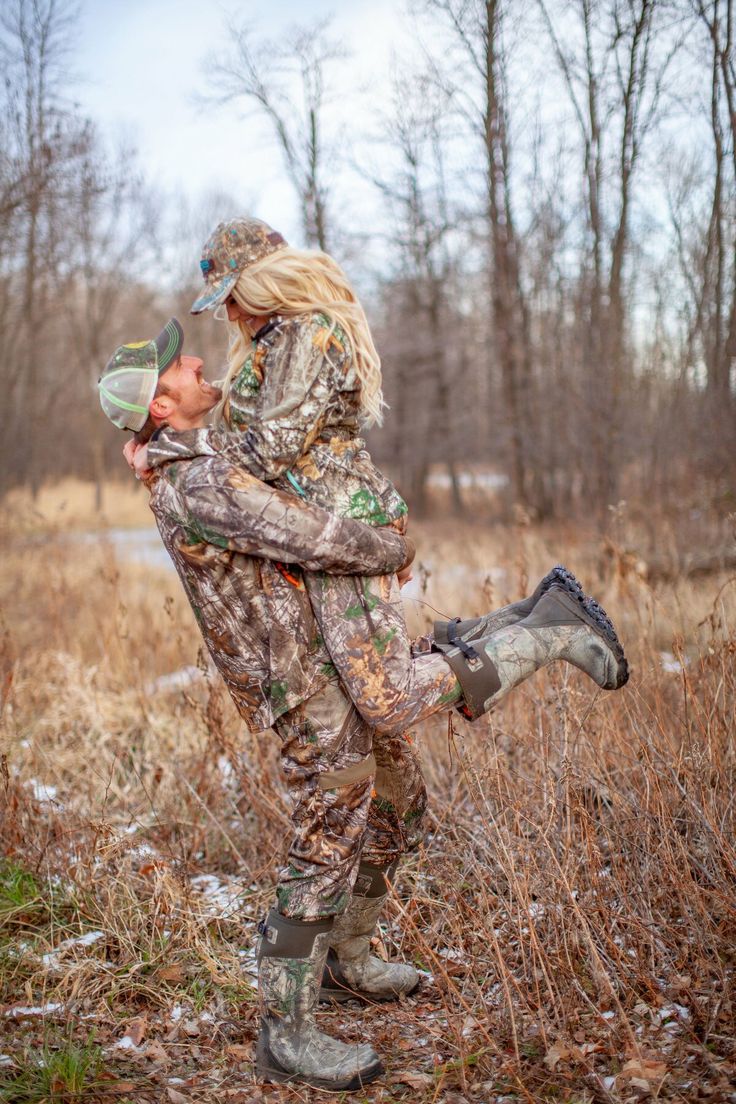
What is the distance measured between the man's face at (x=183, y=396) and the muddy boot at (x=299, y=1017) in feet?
4.28

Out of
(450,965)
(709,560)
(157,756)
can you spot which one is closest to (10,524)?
(157,756)

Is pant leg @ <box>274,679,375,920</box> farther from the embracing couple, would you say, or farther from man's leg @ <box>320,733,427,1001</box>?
man's leg @ <box>320,733,427,1001</box>

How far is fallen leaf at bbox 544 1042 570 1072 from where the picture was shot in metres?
2.30

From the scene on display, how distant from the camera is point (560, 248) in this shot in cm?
1336

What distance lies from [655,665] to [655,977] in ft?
4.17

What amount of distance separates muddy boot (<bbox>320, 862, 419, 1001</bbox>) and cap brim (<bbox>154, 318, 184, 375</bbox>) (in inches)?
61.1

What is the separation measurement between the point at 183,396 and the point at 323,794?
107 centimetres

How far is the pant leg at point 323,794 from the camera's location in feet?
7.55

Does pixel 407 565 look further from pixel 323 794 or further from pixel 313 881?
pixel 313 881

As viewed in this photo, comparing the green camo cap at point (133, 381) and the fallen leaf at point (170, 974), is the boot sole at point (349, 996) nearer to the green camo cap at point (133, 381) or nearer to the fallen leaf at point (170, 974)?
the fallen leaf at point (170, 974)

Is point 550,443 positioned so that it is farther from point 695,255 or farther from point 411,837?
point 411,837

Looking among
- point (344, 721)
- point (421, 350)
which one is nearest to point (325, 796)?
point (344, 721)

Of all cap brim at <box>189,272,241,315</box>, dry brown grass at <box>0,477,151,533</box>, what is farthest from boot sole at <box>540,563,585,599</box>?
dry brown grass at <box>0,477,151,533</box>

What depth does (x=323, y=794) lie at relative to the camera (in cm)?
232
